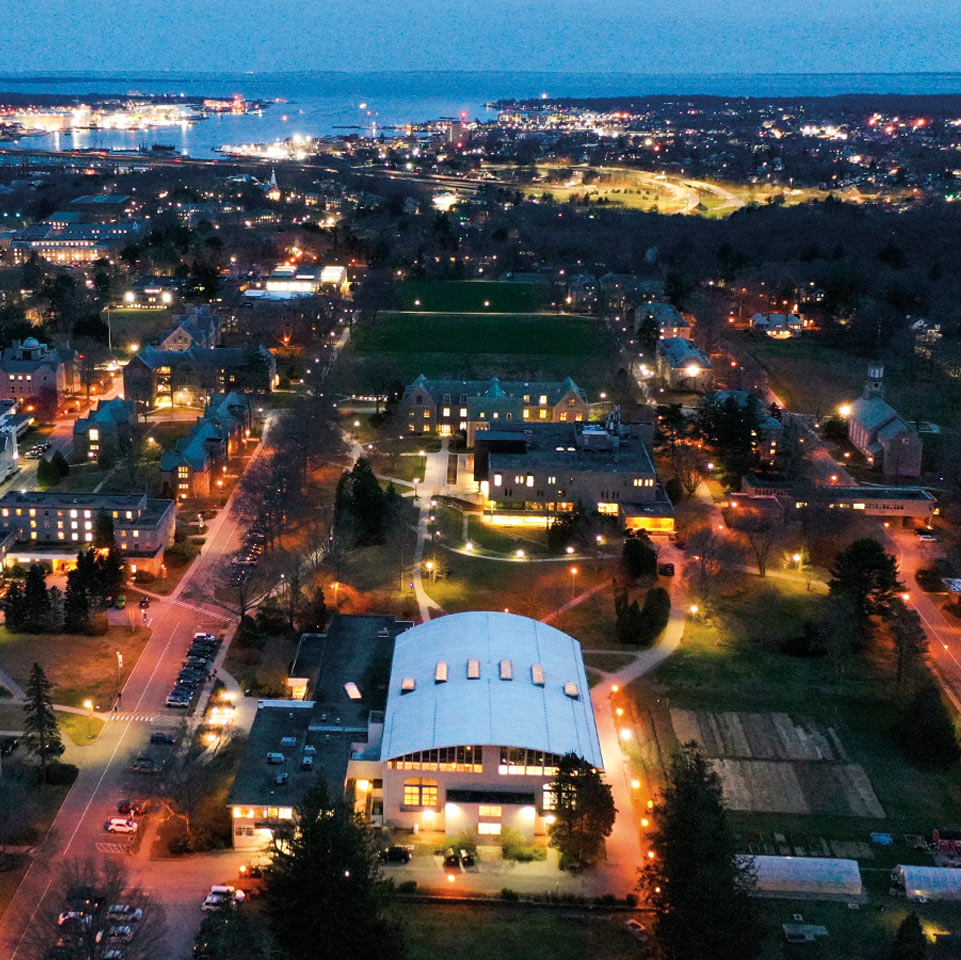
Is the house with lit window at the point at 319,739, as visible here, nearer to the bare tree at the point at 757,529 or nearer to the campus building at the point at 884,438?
the bare tree at the point at 757,529

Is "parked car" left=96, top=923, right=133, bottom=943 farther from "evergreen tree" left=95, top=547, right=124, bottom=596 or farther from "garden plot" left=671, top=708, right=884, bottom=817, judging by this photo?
"evergreen tree" left=95, top=547, right=124, bottom=596

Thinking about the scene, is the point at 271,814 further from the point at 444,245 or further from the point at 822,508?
the point at 444,245

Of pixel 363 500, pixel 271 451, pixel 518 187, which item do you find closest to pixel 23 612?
pixel 363 500

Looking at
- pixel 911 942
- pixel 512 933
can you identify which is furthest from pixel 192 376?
pixel 911 942

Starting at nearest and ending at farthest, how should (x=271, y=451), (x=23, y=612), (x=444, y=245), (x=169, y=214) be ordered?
(x=23, y=612) < (x=271, y=451) < (x=444, y=245) < (x=169, y=214)

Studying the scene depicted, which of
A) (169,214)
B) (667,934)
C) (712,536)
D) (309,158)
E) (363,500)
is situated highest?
(309,158)
